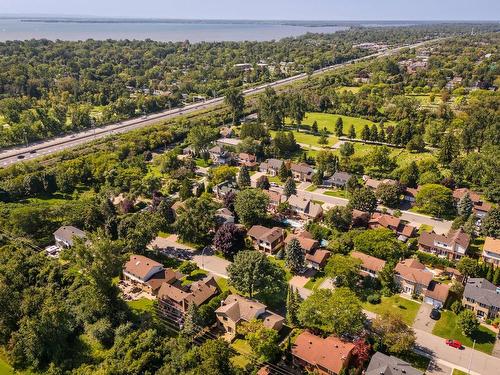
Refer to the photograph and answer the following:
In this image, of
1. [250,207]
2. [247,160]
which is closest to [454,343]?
[250,207]

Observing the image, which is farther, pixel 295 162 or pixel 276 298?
pixel 295 162

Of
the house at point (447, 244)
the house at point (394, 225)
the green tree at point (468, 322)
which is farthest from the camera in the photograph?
the house at point (394, 225)

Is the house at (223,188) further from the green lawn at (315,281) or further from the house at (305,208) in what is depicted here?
the green lawn at (315,281)

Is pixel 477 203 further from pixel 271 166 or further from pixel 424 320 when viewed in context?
pixel 271 166

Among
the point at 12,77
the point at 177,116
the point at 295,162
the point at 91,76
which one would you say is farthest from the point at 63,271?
the point at 91,76

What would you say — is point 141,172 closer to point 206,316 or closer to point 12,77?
point 206,316

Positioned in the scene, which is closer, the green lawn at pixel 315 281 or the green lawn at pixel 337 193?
the green lawn at pixel 315 281

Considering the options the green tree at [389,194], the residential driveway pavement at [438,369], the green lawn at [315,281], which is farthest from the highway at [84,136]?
the residential driveway pavement at [438,369]
